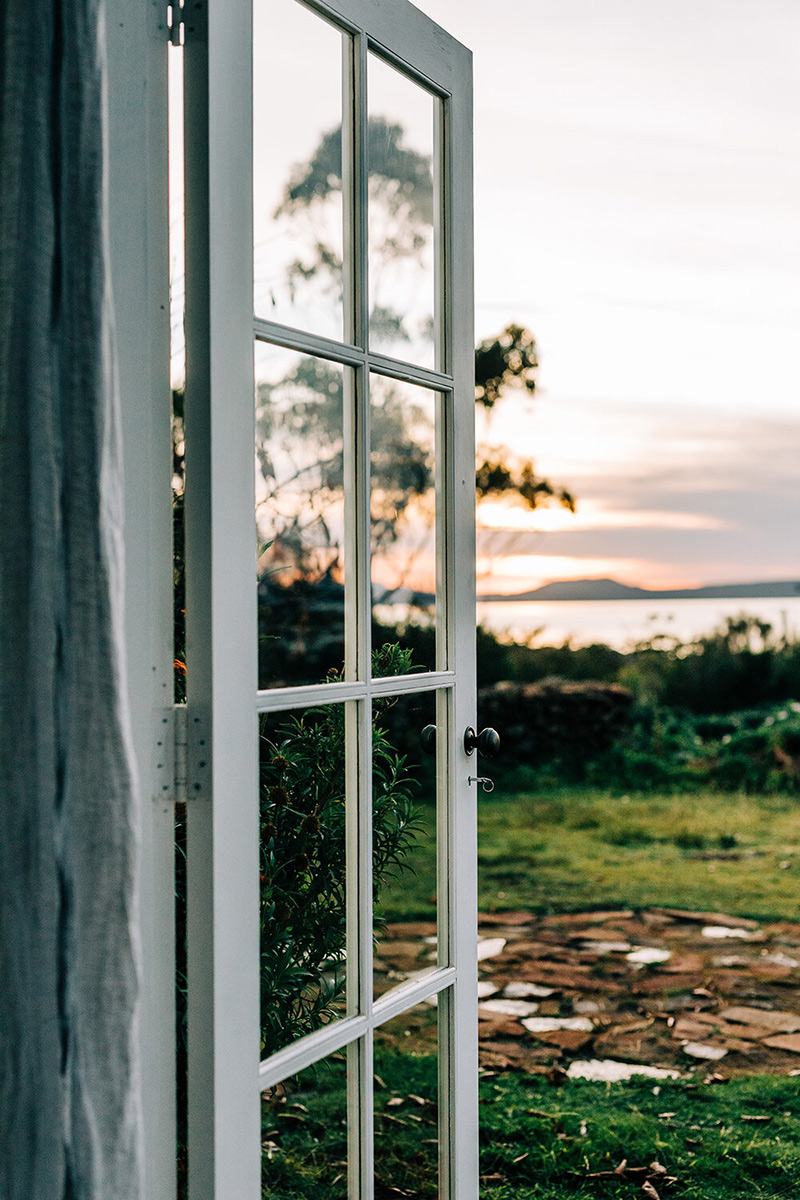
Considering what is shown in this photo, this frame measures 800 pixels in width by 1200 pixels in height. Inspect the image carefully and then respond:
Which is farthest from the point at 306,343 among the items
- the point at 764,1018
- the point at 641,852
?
the point at 641,852

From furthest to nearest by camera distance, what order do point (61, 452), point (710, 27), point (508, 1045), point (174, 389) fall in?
point (710, 27), point (508, 1045), point (174, 389), point (61, 452)

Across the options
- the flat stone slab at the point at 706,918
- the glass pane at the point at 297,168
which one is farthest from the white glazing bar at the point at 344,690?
the flat stone slab at the point at 706,918

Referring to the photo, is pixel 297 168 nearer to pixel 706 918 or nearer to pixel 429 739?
pixel 429 739

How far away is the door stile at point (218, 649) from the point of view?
4.23 ft

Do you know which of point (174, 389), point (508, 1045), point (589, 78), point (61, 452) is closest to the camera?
point (61, 452)

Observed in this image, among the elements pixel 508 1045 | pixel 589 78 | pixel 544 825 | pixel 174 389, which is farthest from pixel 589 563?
pixel 174 389

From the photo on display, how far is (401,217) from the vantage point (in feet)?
5.84

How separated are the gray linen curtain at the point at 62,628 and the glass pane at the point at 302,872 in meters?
0.46

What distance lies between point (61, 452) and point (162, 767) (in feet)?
1.49

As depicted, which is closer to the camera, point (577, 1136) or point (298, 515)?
point (298, 515)

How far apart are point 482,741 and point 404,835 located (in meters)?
0.26

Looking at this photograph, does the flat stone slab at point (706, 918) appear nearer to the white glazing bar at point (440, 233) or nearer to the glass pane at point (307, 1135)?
the glass pane at point (307, 1135)

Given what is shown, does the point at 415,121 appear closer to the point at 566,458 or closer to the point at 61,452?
the point at 61,452

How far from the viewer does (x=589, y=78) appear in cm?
505
